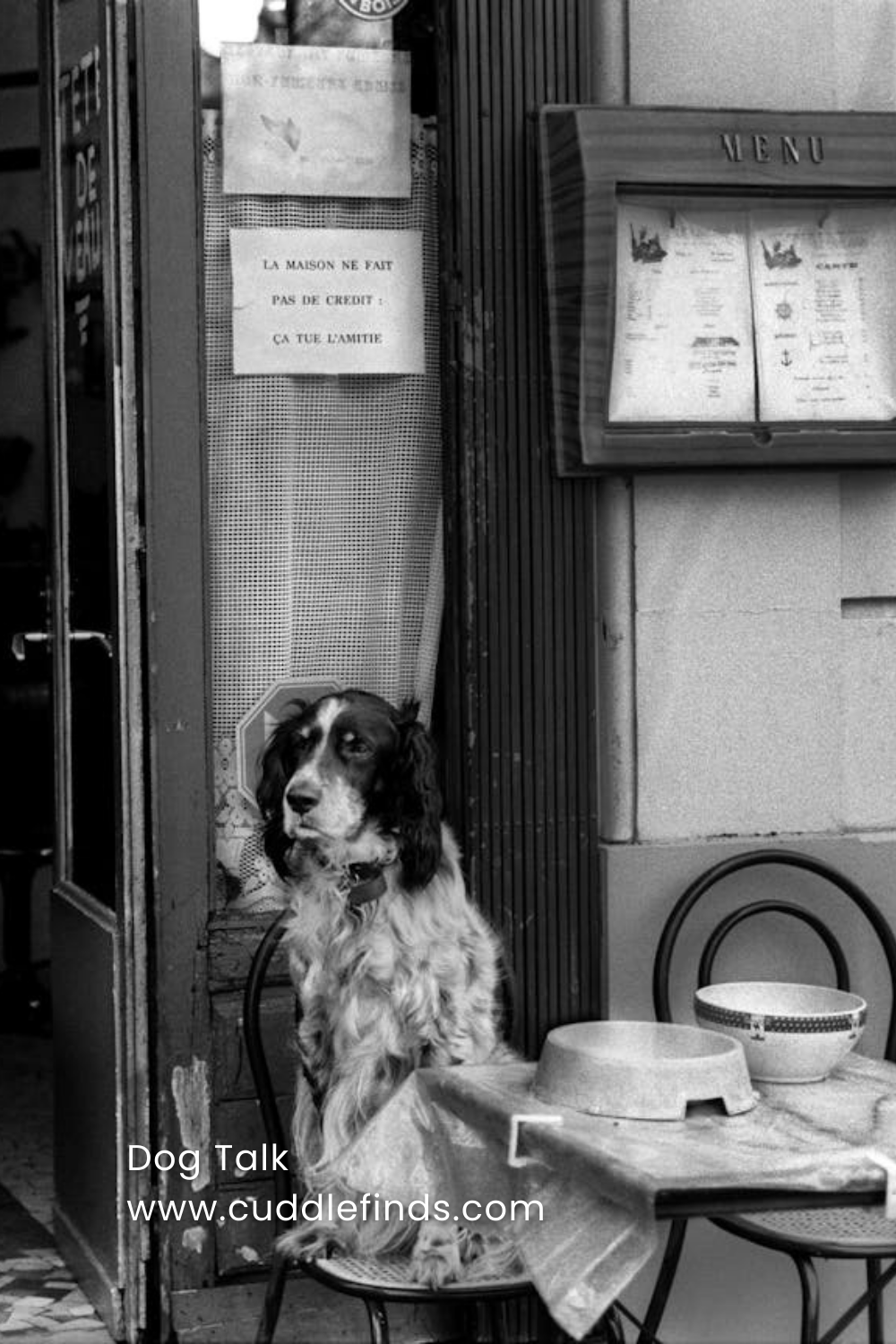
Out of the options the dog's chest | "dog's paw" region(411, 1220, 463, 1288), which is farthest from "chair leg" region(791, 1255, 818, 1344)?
the dog's chest

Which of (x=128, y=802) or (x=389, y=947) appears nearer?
(x=389, y=947)

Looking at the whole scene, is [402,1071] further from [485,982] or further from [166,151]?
[166,151]

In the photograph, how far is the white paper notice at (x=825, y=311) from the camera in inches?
171

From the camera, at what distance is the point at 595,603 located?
4344 mm

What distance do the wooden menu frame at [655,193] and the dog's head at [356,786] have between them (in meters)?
0.74

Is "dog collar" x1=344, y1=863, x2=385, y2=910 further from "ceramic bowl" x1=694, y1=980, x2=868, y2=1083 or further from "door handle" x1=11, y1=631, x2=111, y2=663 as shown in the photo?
"door handle" x1=11, y1=631, x2=111, y2=663

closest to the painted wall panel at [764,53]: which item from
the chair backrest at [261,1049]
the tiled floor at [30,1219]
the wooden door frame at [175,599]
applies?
the wooden door frame at [175,599]

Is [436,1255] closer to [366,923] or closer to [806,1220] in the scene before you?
[366,923]

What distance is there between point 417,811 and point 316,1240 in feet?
2.57

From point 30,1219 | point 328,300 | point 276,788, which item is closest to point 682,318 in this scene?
point 328,300

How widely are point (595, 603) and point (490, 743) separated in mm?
374

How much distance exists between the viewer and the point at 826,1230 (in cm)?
371

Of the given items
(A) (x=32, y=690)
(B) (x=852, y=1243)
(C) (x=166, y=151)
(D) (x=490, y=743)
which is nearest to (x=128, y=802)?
(D) (x=490, y=743)

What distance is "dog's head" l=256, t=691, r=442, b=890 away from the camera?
3807 millimetres
